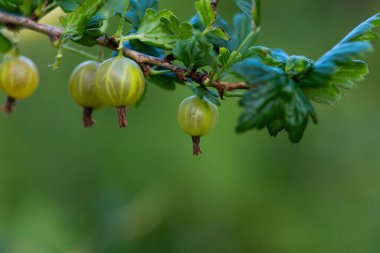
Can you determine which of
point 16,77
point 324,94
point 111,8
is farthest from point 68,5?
point 324,94

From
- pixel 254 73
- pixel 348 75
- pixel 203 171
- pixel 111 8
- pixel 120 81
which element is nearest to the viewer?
pixel 254 73

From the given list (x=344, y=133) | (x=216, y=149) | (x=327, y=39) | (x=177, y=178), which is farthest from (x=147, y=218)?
(x=327, y=39)

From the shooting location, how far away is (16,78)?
1314 millimetres

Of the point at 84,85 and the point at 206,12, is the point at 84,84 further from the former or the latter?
the point at 206,12

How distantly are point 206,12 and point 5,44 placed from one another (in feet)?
1.68

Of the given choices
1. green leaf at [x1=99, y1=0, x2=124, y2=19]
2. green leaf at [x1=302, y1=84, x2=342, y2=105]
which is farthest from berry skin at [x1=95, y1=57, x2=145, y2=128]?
green leaf at [x1=302, y1=84, x2=342, y2=105]

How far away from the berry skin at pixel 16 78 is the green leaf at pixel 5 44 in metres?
0.04

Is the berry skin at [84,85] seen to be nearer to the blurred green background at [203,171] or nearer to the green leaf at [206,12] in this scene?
the green leaf at [206,12]

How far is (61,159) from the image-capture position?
3850mm

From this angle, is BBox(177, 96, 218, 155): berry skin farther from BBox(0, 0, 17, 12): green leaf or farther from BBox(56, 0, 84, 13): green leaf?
BBox(0, 0, 17, 12): green leaf

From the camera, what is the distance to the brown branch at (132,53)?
1.13m

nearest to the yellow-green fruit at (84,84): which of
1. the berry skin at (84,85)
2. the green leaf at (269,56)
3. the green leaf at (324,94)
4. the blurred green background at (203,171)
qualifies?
the berry skin at (84,85)

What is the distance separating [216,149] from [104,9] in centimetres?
238

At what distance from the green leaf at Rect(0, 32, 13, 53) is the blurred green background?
2069mm
